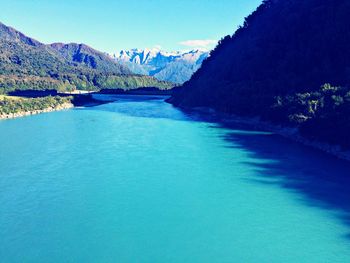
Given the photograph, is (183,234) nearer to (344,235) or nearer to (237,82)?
(344,235)

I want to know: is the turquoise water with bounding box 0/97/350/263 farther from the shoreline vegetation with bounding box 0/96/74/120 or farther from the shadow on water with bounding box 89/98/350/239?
the shoreline vegetation with bounding box 0/96/74/120

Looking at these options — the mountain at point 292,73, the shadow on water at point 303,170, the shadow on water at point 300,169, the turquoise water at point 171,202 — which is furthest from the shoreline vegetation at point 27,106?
the shadow on water at point 303,170

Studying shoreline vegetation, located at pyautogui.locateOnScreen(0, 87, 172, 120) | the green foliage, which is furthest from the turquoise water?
the green foliage

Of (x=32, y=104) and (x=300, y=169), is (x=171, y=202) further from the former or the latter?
(x=32, y=104)

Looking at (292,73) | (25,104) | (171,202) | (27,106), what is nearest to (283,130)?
(292,73)

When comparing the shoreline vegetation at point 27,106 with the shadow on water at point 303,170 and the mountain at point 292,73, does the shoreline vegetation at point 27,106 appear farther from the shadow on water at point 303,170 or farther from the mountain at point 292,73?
the shadow on water at point 303,170
